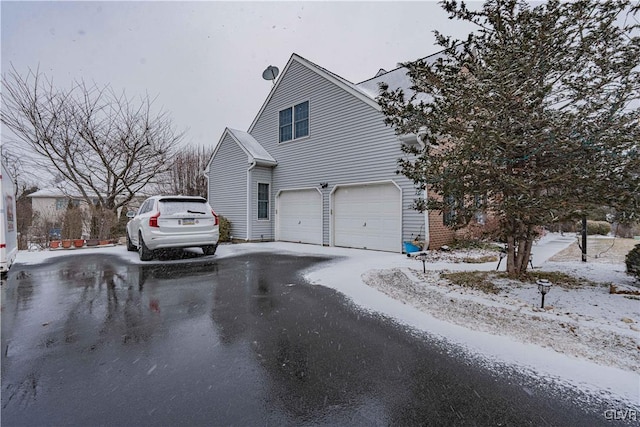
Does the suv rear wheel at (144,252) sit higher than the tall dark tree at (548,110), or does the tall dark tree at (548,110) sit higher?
the tall dark tree at (548,110)

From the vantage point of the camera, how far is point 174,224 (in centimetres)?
764

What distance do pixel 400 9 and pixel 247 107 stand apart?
61.4 feet

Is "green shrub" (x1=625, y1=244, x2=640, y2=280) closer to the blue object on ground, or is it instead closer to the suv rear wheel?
the blue object on ground

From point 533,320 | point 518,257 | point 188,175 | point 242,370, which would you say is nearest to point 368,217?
point 518,257

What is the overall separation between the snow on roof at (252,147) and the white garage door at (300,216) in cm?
169

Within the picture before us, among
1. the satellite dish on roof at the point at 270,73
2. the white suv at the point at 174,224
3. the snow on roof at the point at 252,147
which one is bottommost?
the white suv at the point at 174,224

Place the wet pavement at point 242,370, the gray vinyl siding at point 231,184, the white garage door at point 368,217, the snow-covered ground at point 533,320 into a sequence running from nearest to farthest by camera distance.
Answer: the wet pavement at point 242,370, the snow-covered ground at point 533,320, the white garage door at point 368,217, the gray vinyl siding at point 231,184

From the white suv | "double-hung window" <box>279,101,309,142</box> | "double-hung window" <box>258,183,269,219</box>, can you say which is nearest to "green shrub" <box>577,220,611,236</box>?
"double-hung window" <box>279,101,309,142</box>

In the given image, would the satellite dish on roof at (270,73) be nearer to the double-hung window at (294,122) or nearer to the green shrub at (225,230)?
the double-hung window at (294,122)

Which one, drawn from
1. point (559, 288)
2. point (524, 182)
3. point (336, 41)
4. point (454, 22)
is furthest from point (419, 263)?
point (336, 41)

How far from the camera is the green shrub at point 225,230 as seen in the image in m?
13.1

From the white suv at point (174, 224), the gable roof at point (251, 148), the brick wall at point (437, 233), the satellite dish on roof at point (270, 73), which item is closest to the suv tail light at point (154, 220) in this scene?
the white suv at point (174, 224)

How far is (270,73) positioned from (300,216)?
7697mm

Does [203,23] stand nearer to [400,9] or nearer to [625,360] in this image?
[400,9]
